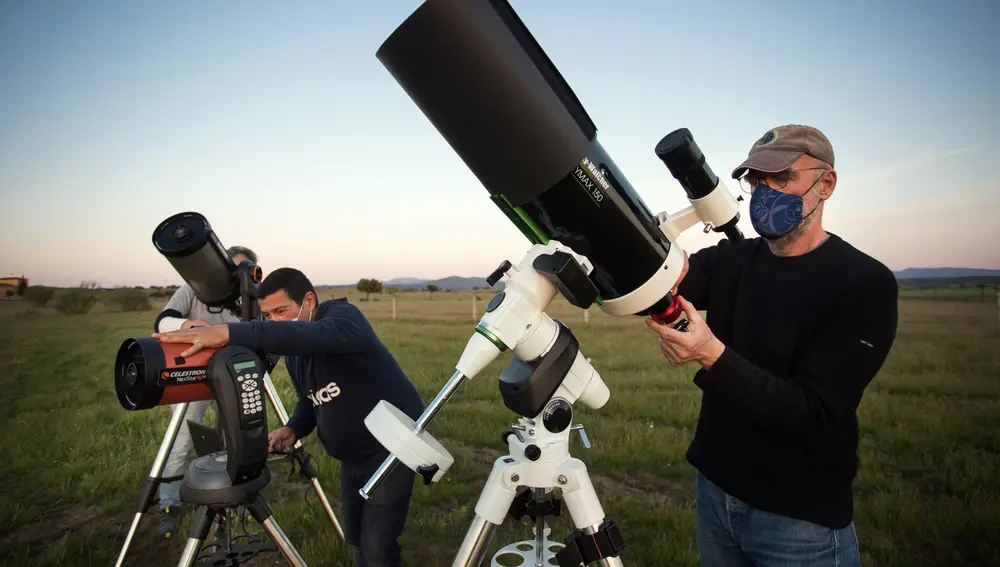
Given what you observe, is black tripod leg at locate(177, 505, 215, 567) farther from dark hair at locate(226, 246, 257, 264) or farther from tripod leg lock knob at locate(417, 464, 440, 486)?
dark hair at locate(226, 246, 257, 264)

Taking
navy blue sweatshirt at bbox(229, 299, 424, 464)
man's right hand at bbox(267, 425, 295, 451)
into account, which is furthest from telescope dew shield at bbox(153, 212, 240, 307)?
man's right hand at bbox(267, 425, 295, 451)

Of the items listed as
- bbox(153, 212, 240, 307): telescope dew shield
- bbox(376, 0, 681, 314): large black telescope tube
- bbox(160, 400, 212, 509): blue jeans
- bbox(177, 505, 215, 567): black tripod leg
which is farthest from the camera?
bbox(160, 400, 212, 509): blue jeans

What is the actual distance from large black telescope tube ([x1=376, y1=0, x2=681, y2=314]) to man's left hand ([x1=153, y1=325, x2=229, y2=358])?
1037 millimetres

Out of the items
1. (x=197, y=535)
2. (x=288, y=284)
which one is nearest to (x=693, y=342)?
(x=197, y=535)

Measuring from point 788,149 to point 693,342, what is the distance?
75 cm

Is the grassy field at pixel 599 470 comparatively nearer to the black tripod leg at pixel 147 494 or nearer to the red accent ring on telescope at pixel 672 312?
the black tripod leg at pixel 147 494

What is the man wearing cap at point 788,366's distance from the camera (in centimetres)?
158

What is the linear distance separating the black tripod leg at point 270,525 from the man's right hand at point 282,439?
0.85 meters

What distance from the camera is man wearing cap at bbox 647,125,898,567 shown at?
62.1 inches

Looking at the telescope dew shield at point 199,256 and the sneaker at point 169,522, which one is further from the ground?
the telescope dew shield at point 199,256

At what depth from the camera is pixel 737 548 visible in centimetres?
193

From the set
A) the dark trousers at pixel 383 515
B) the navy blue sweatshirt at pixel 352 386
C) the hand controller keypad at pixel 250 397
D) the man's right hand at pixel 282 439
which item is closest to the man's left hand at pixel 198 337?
the hand controller keypad at pixel 250 397

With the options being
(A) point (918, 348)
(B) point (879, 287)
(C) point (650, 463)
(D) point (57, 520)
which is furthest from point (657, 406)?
(A) point (918, 348)

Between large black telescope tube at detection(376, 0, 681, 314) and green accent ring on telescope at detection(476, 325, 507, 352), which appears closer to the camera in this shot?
large black telescope tube at detection(376, 0, 681, 314)
